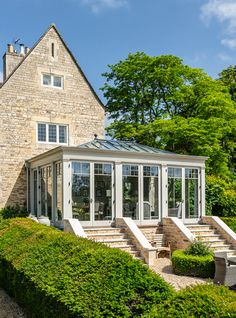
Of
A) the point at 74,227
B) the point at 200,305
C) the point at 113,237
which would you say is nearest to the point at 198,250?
the point at 113,237

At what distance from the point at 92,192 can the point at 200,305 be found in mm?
11820

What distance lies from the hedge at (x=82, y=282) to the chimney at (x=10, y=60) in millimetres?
16243

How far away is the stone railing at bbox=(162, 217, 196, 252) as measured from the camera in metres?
14.9

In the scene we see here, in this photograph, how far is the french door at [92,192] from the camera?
49.8 feet

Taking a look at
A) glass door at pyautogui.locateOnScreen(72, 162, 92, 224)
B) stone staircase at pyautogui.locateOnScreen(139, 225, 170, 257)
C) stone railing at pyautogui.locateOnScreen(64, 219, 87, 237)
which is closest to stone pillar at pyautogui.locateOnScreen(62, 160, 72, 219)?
glass door at pyautogui.locateOnScreen(72, 162, 92, 224)

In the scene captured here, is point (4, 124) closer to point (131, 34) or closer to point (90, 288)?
point (131, 34)

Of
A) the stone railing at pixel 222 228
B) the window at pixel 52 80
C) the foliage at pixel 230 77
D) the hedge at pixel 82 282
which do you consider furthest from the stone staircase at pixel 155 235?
the foliage at pixel 230 77

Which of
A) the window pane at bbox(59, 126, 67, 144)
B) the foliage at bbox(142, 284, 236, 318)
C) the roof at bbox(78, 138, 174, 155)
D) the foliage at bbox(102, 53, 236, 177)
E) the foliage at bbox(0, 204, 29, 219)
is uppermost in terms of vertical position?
the foliage at bbox(102, 53, 236, 177)

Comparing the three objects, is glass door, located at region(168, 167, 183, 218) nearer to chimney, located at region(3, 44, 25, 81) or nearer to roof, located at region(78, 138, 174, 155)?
roof, located at region(78, 138, 174, 155)

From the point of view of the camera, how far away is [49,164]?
648 inches

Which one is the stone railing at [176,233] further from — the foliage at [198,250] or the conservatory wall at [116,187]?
the foliage at [198,250]

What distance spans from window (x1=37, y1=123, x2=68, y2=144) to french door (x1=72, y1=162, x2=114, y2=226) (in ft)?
20.2

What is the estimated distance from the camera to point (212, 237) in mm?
16094

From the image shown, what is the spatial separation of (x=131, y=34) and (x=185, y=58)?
10824mm
